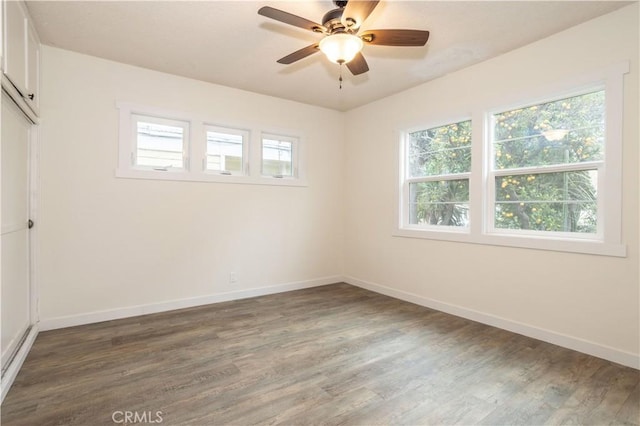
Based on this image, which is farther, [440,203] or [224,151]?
[224,151]

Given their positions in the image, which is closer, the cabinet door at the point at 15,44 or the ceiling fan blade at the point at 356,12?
the ceiling fan blade at the point at 356,12

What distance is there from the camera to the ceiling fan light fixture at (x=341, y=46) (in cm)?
212

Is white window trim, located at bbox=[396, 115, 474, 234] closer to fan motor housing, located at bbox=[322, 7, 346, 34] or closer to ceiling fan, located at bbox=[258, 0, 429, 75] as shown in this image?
ceiling fan, located at bbox=[258, 0, 429, 75]

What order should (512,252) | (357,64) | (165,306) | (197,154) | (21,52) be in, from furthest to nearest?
(197,154), (165,306), (512,252), (357,64), (21,52)

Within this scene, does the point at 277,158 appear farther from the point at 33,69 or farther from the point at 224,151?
the point at 33,69

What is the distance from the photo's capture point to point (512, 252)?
3.07 m

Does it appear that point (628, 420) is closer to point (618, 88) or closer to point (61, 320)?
point (618, 88)

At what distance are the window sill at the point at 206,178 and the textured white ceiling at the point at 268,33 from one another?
1.14 metres

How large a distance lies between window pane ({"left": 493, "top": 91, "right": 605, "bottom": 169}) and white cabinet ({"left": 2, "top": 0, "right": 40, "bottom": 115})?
4041 mm

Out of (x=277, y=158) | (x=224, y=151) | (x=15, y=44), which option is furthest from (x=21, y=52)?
(x=277, y=158)

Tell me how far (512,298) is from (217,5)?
359 cm

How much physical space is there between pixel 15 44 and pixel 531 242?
14.4 ft

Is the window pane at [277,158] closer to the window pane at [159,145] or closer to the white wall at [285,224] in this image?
the white wall at [285,224]

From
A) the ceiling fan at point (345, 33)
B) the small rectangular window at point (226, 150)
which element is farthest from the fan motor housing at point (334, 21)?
the small rectangular window at point (226, 150)
